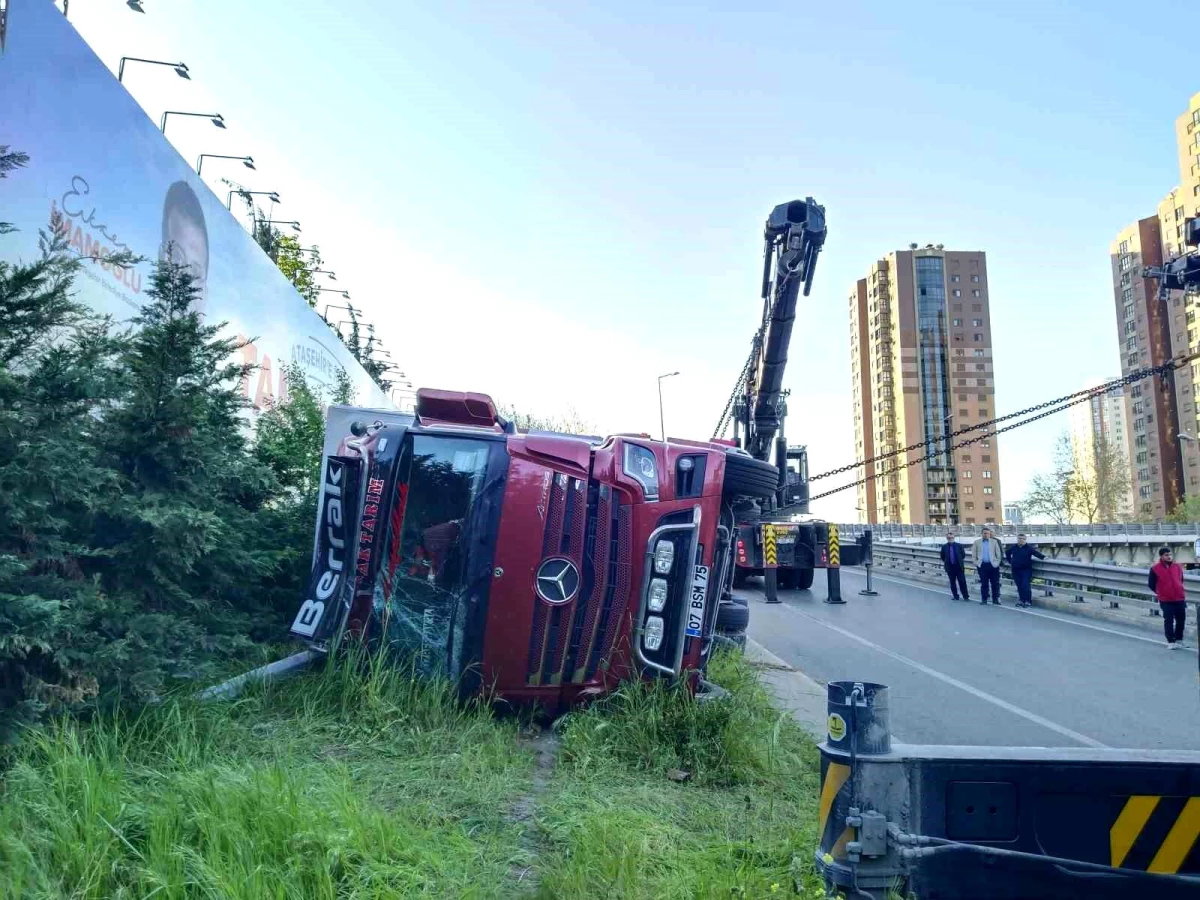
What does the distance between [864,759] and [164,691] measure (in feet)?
10.9

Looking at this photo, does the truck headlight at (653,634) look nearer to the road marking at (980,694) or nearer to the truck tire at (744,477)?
the truck tire at (744,477)

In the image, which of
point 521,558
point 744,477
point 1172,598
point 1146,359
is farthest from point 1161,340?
point 521,558

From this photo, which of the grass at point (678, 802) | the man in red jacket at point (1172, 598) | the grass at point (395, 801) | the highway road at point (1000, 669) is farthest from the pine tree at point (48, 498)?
the man in red jacket at point (1172, 598)

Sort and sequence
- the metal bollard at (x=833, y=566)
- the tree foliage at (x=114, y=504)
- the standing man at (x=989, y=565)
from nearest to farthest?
the tree foliage at (x=114, y=504), the standing man at (x=989, y=565), the metal bollard at (x=833, y=566)

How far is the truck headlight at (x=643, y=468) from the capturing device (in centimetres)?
507

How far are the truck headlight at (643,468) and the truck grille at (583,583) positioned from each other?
18 cm

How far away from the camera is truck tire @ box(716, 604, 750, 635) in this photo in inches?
321

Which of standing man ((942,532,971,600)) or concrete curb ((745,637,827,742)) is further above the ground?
standing man ((942,532,971,600))

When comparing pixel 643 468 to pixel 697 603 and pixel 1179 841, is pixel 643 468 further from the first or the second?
pixel 1179 841

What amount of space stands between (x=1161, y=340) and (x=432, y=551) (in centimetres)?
9880

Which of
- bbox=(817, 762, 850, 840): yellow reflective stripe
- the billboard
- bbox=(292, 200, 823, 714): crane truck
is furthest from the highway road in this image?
the billboard

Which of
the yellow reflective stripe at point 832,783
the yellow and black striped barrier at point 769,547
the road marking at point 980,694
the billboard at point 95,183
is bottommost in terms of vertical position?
the road marking at point 980,694

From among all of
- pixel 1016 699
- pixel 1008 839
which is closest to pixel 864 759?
pixel 1008 839

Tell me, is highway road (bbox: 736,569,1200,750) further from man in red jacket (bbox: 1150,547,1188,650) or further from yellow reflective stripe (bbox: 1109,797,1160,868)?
yellow reflective stripe (bbox: 1109,797,1160,868)
